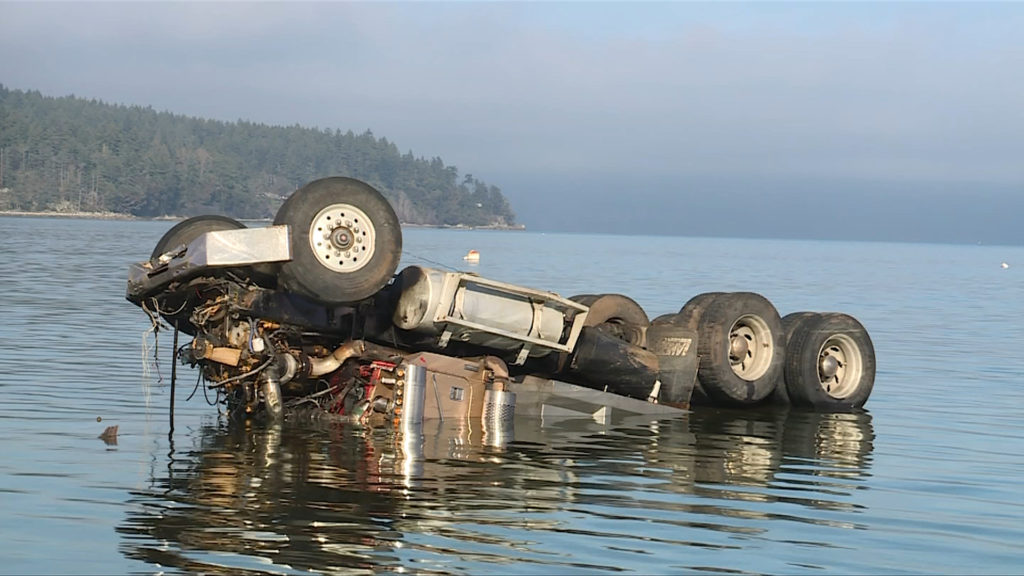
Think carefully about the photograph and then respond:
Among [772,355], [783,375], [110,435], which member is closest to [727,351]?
[772,355]

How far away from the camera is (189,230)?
1591cm

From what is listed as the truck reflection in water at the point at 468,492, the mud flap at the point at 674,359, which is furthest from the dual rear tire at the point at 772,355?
the truck reflection in water at the point at 468,492

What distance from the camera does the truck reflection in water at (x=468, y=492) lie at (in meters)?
9.76

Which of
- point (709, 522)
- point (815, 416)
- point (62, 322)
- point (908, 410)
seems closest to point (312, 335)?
point (709, 522)

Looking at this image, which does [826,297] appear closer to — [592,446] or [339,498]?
[592,446]

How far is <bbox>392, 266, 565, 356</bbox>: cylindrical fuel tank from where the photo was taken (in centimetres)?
1517

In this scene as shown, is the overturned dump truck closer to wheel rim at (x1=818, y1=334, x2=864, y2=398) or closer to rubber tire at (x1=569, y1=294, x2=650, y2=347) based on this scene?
rubber tire at (x1=569, y1=294, x2=650, y2=347)

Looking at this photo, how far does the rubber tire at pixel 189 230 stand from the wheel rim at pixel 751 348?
21.6 ft

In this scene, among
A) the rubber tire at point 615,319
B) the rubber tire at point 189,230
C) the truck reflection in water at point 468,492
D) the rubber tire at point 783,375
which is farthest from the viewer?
the rubber tire at point 783,375

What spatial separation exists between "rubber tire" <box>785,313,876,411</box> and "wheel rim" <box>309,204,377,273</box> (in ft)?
23.0

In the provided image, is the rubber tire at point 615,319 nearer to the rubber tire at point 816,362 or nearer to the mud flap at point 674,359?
the mud flap at point 674,359

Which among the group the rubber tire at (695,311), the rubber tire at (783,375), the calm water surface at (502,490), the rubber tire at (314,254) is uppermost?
the rubber tire at (314,254)

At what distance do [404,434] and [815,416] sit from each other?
20.5 ft

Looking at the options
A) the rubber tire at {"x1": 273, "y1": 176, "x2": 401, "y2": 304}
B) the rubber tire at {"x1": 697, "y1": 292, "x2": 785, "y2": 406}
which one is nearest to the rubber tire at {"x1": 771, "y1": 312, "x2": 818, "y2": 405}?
the rubber tire at {"x1": 697, "y1": 292, "x2": 785, "y2": 406}
